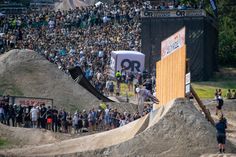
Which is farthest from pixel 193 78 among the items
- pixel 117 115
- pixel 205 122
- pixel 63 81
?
pixel 205 122

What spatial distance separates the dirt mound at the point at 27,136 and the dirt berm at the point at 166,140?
14.0 feet

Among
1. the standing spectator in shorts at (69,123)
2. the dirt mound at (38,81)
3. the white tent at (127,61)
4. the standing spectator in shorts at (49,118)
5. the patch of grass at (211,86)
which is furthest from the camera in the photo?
the patch of grass at (211,86)

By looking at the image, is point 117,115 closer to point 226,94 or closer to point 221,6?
point 226,94

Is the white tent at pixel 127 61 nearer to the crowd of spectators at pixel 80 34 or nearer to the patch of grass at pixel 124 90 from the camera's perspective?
the crowd of spectators at pixel 80 34

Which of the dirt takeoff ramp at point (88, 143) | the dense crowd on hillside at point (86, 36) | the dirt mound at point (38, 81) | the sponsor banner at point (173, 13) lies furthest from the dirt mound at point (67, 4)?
the dirt takeoff ramp at point (88, 143)

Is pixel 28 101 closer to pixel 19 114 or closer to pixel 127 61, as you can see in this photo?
pixel 19 114

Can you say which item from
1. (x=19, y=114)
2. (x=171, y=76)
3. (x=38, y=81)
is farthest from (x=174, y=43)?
(x=38, y=81)

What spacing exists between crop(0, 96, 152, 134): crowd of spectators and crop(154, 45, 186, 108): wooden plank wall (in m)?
4.35

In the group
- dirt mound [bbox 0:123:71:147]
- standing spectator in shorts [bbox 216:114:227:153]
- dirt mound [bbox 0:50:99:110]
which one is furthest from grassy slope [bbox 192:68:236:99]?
standing spectator in shorts [bbox 216:114:227:153]

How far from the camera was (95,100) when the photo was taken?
42.8m

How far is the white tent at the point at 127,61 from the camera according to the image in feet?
161

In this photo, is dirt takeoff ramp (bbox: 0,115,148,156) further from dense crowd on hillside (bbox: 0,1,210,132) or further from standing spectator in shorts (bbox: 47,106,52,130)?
dense crowd on hillside (bbox: 0,1,210,132)

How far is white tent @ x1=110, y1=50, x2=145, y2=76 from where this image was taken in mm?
49188

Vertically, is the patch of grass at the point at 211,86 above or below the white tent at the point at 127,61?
below
